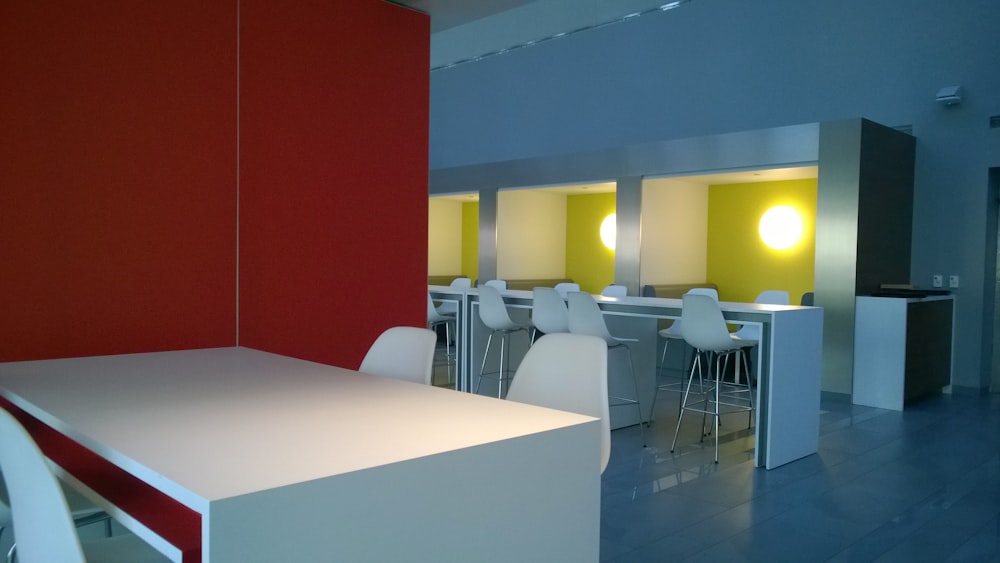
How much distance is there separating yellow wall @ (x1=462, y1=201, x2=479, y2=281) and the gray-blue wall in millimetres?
969

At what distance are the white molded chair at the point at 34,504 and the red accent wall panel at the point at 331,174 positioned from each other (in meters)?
2.07

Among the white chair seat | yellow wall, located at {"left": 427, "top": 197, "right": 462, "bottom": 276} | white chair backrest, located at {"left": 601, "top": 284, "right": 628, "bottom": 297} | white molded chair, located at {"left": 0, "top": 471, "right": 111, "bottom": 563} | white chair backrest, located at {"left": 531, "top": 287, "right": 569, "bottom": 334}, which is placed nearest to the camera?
the white chair seat

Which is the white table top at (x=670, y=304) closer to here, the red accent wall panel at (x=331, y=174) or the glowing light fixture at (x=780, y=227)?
the red accent wall panel at (x=331, y=174)

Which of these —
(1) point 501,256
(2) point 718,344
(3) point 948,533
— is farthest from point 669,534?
(1) point 501,256

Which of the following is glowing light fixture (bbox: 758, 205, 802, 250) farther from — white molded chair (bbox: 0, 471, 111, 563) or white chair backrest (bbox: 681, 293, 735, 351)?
white molded chair (bbox: 0, 471, 111, 563)

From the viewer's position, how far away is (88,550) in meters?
1.73

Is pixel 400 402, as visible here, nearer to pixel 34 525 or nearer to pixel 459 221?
pixel 34 525

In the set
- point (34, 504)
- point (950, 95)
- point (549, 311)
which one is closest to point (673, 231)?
point (950, 95)

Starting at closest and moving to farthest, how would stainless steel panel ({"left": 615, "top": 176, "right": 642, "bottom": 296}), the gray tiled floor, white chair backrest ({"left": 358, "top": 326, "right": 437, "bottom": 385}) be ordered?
white chair backrest ({"left": 358, "top": 326, "right": 437, "bottom": 385}) < the gray tiled floor < stainless steel panel ({"left": 615, "top": 176, "right": 642, "bottom": 296})

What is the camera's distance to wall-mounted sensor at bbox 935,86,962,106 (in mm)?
6480

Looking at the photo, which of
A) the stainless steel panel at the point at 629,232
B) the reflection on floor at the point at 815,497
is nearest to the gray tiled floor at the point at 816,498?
the reflection on floor at the point at 815,497

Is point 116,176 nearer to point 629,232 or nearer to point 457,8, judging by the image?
point 457,8

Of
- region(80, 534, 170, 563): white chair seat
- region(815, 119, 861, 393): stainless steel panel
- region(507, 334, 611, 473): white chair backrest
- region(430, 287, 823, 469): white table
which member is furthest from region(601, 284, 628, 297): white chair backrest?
region(80, 534, 170, 563): white chair seat

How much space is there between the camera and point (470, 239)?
11117 mm
